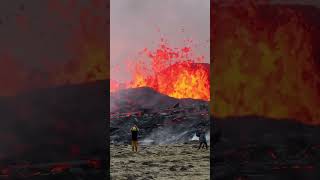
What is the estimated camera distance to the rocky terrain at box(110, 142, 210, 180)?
11.0m

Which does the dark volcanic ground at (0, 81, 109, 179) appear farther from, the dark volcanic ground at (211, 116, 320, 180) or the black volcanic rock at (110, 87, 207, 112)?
the black volcanic rock at (110, 87, 207, 112)

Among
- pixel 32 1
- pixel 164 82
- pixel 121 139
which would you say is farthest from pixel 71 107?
pixel 164 82

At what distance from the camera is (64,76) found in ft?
16.3

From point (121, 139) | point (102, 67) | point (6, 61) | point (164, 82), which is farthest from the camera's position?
point (164, 82)

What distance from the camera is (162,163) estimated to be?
1325 cm

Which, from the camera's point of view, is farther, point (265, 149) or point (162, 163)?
point (162, 163)

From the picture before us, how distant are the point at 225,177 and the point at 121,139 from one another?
50.6ft

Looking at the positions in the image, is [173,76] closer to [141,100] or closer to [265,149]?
[141,100]

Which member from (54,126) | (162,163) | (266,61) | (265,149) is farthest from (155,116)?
(54,126)

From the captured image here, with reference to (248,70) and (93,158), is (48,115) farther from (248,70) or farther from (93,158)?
(248,70)

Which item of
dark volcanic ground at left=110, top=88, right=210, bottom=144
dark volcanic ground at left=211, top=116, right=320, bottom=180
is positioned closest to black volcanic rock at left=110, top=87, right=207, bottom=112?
dark volcanic ground at left=110, top=88, right=210, bottom=144

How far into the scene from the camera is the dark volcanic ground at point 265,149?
5.52 m

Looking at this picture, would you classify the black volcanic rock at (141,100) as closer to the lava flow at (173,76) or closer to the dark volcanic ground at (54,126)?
the lava flow at (173,76)

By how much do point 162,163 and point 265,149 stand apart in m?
7.84
